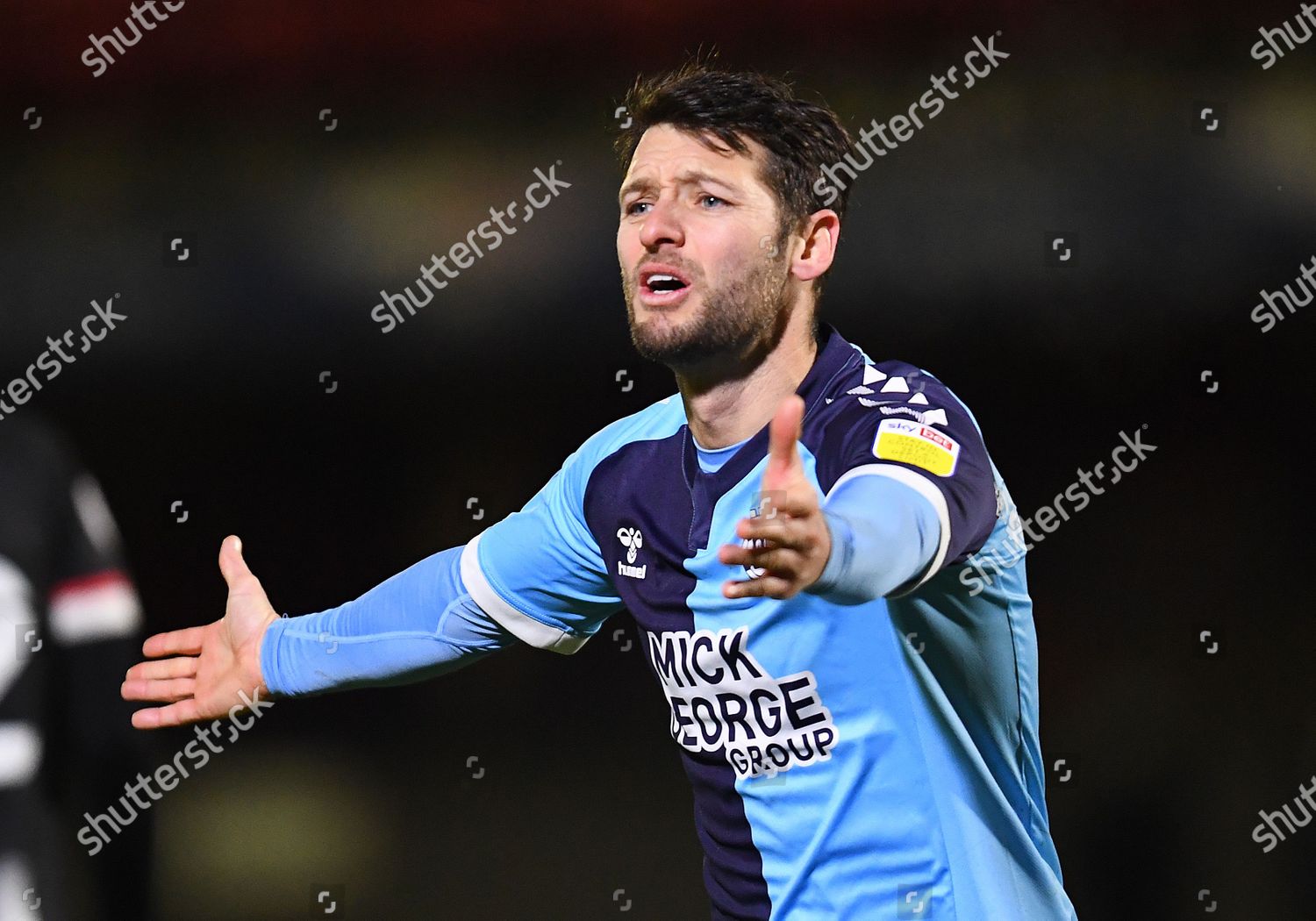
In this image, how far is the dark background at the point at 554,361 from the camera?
3309 millimetres

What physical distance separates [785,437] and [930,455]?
31 centimetres

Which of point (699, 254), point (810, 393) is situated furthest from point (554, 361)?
point (810, 393)

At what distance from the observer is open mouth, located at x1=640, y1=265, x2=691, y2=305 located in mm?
2037

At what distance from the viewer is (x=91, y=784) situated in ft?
9.86

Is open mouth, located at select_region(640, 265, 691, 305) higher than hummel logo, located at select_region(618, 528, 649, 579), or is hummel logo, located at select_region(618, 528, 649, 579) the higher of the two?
open mouth, located at select_region(640, 265, 691, 305)

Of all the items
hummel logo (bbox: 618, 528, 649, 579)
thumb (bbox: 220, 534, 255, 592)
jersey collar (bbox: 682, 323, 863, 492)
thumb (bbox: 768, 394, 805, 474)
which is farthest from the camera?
thumb (bbox: 220, 534, 255, 592)
